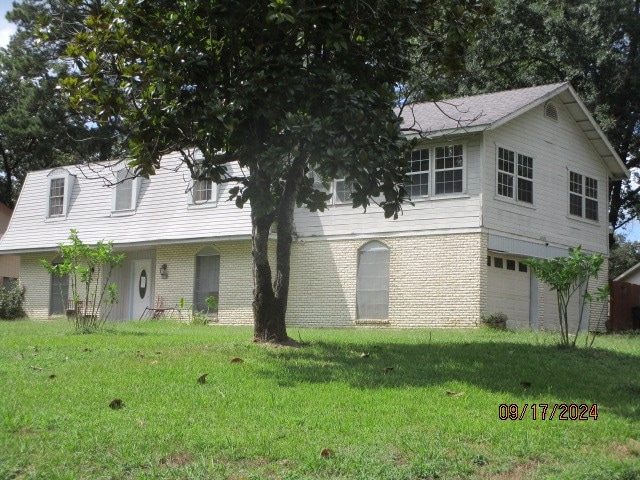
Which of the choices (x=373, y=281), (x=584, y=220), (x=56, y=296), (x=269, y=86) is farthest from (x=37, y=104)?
(x=269, y=86)

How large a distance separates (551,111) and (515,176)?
300 centimetres

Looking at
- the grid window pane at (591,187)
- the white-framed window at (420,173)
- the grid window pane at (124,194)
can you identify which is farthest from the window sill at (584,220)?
the grid window pane at (124,194)

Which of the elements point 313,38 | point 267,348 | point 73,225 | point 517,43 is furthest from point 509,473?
point 517,43

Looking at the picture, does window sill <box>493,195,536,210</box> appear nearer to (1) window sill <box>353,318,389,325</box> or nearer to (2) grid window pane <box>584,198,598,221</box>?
(2) grid window pane <box>584,198,598,221</box>

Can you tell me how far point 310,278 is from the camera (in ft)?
78.2

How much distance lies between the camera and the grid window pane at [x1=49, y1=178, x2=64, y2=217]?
29.4 metres

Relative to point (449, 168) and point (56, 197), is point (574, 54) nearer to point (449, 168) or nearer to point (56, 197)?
point (449, 168)

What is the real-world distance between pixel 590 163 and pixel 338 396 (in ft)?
63.2

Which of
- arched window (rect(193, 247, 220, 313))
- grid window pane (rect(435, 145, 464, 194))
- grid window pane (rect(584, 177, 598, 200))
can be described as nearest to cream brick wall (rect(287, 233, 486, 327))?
grid window pane (rect(435, 145, 464, 194))

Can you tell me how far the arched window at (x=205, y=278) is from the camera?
83.4 ft

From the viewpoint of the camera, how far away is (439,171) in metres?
22.0

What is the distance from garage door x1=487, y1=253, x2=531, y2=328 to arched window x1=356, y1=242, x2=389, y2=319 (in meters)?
2.73

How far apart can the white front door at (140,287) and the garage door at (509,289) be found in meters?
11.2
